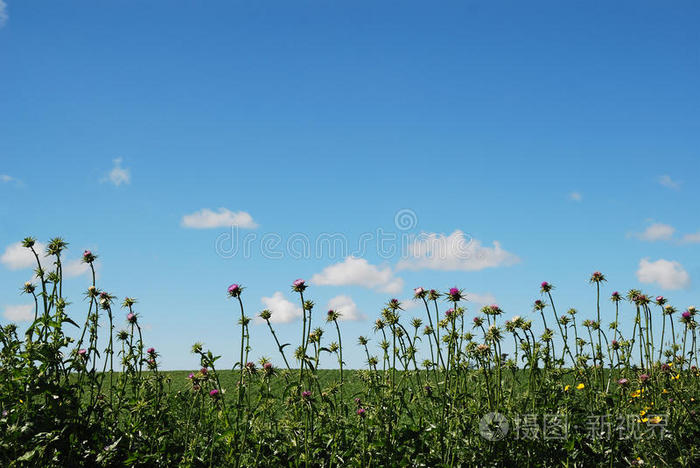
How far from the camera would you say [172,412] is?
564 centimetres

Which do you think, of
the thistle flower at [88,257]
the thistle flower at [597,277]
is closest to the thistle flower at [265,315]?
the thistle flower at [88,257]

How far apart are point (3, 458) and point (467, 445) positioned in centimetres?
375

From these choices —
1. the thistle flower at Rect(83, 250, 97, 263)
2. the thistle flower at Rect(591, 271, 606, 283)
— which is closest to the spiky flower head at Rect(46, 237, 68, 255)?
the thistle flower at Rect(83, 250, 97, 263)

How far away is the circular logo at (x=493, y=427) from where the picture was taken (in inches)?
197

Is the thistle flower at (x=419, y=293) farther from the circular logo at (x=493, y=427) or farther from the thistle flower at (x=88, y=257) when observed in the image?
the thistle flower at (x=88, y=257)

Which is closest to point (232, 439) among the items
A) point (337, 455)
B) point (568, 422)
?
point (337, 455)

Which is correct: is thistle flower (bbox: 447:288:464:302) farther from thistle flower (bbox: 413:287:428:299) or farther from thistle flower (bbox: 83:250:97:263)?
thistle flower (bbox: 83:250:97:263)

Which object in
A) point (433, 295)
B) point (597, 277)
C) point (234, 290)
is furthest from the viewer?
point (597, 277)
